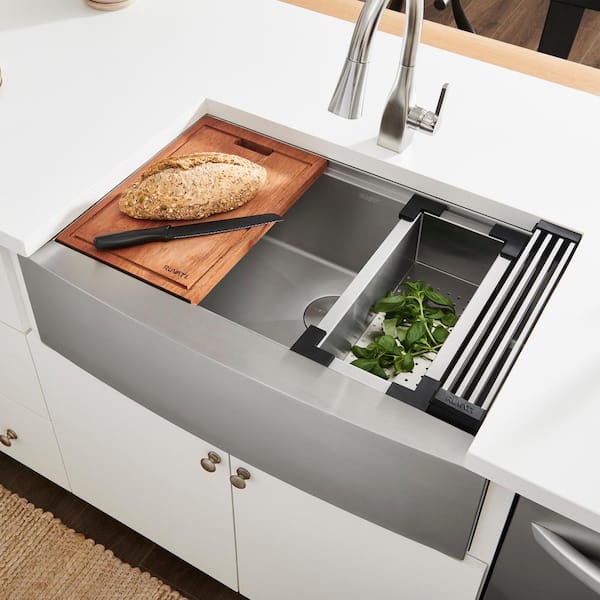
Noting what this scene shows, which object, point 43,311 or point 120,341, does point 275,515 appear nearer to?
point 120,341

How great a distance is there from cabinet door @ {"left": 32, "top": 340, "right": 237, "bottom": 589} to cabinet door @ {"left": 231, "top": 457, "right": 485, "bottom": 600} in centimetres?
6

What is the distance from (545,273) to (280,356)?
15.7 inches

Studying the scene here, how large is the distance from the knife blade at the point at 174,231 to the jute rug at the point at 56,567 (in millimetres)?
890

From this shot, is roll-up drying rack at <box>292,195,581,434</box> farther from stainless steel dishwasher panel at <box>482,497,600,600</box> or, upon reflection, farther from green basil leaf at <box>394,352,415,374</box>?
stainless steel dishwasher panel at <box>482,497,600,600</box>

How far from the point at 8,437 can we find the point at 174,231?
803mm

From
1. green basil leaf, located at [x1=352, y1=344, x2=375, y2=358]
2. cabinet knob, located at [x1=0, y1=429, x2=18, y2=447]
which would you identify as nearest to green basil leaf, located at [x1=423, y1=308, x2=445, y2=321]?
green basil leaf, located at [x1=352, y1=344, x2=375, y2=358]

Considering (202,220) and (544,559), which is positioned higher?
(202,220)

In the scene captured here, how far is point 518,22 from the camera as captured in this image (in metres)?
3.91

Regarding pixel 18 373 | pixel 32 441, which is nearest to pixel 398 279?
pixel 18 373

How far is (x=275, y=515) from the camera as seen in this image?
51.0 inches

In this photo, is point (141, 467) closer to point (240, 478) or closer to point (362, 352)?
point (240, 478)

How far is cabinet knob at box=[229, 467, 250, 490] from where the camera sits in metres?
1.25

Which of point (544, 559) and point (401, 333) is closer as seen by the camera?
point (544, 559)

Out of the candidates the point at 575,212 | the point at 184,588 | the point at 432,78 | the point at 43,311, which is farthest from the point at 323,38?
the point at 184,588
